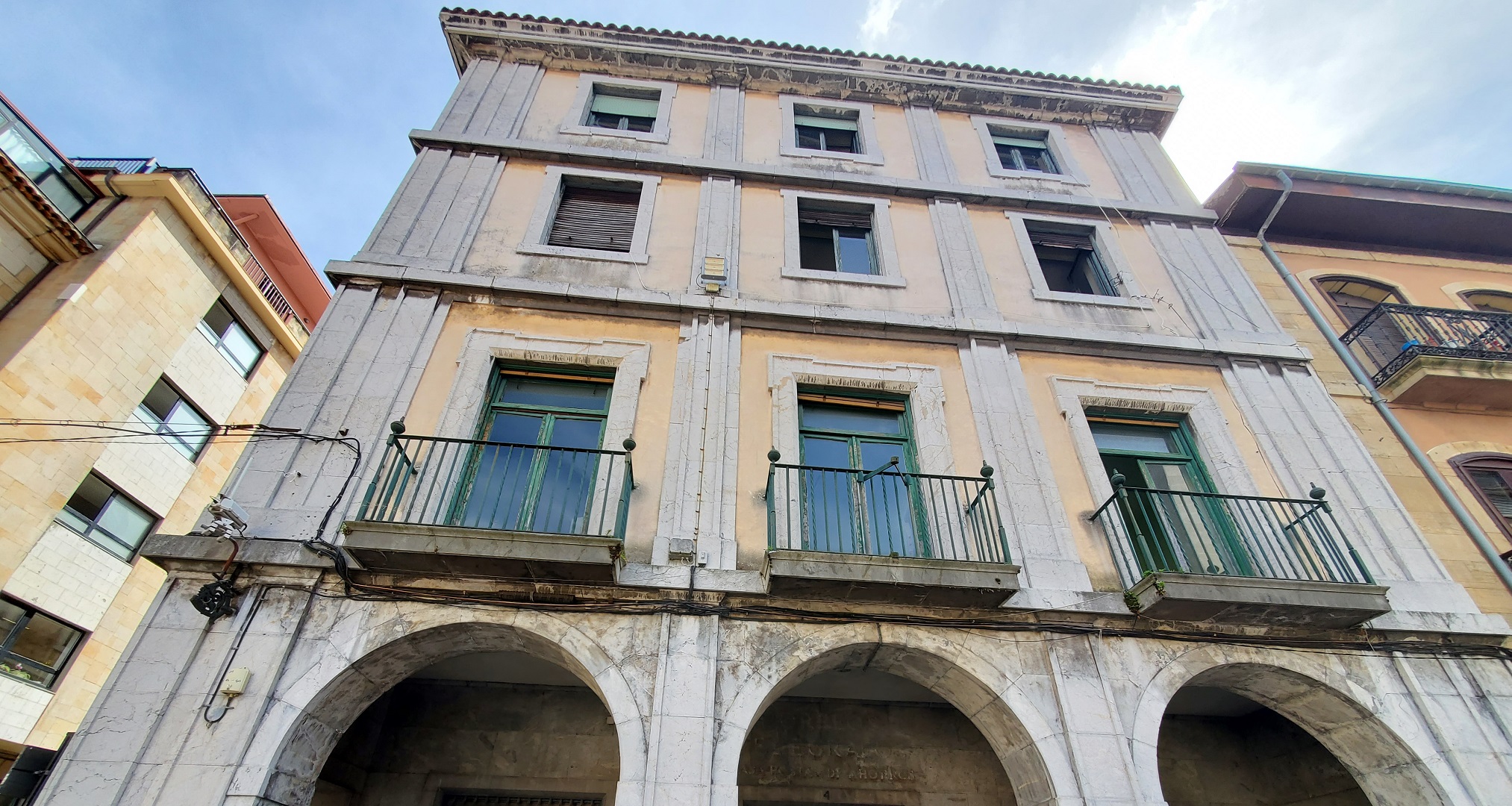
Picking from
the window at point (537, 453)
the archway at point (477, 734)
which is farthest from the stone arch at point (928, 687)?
the window at point (537, 453)

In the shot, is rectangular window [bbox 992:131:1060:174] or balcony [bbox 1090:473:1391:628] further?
rectangular window [bbox 992:131:1060:174]

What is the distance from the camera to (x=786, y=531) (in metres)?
6.46

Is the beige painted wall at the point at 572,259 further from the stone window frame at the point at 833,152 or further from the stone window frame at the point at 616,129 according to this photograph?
the stone window frame at the point at 833,152

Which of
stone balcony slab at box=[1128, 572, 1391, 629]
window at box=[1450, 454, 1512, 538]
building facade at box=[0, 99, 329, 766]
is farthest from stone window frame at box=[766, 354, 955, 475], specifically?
building facade at box=[0, 99, 329, 766]

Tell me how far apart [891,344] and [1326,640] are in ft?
16.4

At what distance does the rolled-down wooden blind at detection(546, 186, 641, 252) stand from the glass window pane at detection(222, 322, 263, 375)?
12912mm

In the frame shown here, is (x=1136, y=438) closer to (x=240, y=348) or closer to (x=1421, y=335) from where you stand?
(x=1421, y=335)

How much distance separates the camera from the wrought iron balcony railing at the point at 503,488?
20.0 ft

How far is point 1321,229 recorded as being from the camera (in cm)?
1138

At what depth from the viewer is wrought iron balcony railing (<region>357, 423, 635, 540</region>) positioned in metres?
6.11

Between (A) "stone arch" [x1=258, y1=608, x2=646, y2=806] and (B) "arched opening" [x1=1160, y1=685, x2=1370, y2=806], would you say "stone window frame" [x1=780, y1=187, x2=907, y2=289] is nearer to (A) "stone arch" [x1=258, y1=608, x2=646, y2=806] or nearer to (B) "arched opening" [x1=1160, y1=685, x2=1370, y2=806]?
(A) "stone arch" [x1=258, y1=608, x2=646, y2=806]

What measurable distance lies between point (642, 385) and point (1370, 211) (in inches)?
476

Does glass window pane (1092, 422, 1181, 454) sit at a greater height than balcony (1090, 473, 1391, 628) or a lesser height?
Answer: greater

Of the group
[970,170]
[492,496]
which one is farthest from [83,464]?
[970,170]
